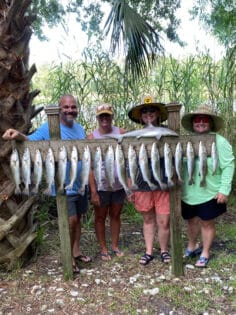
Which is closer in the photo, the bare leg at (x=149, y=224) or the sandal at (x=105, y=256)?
the bare leg at (x=149, y=224)

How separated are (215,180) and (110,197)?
103 centimetres

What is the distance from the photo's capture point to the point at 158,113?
3615 millimetres

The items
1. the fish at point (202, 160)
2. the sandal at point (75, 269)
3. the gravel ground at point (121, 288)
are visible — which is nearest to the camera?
the gravel ground at point (121, 288)

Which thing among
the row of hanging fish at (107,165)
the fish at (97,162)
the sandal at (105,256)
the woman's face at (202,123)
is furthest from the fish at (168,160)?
the sandal at (105,256)

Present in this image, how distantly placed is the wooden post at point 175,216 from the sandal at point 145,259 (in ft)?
1.21

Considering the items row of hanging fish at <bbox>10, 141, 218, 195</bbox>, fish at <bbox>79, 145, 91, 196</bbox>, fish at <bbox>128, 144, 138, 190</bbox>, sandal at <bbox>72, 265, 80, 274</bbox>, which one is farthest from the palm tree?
fish at <bbox>128, 144, 138, 190</bbox>

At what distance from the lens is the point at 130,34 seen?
538 centimetres

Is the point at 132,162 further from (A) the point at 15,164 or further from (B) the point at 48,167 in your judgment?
(A) the point at 15,164

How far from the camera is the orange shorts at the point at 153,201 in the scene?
11.9 ft

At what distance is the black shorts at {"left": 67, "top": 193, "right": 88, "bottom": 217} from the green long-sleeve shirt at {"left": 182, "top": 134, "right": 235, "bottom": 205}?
97cm

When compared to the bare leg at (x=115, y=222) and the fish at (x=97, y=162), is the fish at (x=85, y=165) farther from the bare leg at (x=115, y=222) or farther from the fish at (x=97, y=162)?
the bare leg at (x=115, y=222)

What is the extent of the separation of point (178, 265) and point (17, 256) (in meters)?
1.54

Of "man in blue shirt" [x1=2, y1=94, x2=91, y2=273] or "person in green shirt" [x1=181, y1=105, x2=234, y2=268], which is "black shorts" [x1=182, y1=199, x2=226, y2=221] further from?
"man in blue shirt" [x1=2, y1=94, x2=91, y2=273]

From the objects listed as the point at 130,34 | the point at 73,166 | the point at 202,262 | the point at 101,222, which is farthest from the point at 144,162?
the point at 130,34
